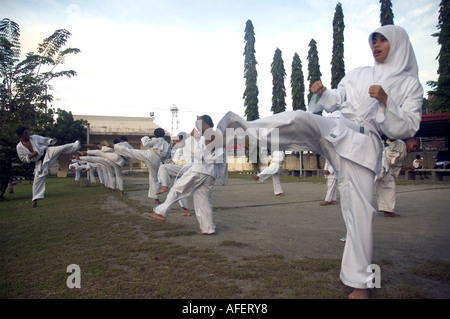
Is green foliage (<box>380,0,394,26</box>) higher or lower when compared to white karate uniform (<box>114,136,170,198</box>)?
higher

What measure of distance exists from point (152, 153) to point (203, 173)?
13.9ft

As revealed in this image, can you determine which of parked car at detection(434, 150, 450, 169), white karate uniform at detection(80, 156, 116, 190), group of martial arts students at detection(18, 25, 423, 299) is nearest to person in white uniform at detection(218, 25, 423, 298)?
group of martial arts students at detection(18, 25, 423, 299)

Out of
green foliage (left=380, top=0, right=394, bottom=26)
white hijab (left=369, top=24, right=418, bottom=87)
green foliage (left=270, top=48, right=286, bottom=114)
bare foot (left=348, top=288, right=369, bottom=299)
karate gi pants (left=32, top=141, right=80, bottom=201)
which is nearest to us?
bare foot (left=348, top=288, right=369, bottom=299)

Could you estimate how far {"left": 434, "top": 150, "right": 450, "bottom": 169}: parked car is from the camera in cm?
1872

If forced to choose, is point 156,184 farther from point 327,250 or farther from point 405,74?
point 405,74

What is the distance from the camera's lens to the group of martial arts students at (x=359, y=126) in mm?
2496

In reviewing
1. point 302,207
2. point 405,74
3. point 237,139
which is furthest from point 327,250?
point 302,207

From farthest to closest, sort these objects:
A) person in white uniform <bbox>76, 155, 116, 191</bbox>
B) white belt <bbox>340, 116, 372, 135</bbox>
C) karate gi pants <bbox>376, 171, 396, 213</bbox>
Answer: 1. person in white uniform <bbox>76, 155, 116, 191</bbox>
2. karate gi pants <bbox>376, 171, 396, 213</bbox>
3. white belt <bbox>340, 116, 372, 135</bbox>

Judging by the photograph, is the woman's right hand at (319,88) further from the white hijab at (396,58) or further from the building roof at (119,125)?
the building roof at (119,125)

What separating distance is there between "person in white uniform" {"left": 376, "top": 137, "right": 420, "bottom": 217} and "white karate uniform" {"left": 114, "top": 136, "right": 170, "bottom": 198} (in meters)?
5.64

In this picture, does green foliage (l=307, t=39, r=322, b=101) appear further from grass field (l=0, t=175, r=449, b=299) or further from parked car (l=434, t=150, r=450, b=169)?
grass field (l=0, t=175, r=449, b=299)

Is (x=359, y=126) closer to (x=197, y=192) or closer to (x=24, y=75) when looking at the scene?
(x=197, y=192)

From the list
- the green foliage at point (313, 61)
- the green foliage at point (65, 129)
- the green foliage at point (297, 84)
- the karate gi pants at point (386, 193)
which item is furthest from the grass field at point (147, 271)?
the green foliage at point (297, 84)
